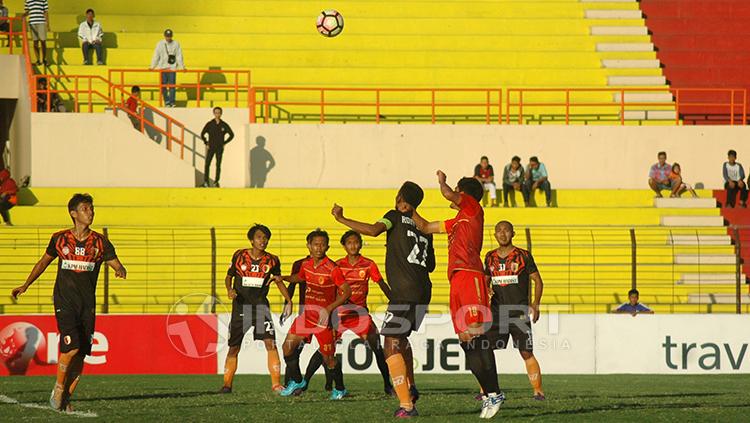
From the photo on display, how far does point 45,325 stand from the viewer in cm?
1995

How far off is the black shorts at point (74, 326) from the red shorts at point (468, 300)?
3.57 meters

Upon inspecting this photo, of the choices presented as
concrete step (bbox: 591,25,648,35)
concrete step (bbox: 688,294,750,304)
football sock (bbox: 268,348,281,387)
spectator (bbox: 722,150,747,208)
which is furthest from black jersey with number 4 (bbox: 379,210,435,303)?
concrete step (bbox: 591,25,648,35)

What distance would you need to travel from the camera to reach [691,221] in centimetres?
2614

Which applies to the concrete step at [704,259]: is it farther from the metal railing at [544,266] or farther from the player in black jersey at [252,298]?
the player in black jersey at [252,298]

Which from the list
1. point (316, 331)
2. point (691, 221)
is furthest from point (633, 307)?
point (316, 331)

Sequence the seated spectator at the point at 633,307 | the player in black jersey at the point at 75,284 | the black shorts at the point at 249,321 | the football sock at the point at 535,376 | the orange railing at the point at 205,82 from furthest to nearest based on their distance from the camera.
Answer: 1. the orange railing at the point at 205,82
2. the seated spectator at the point at 633,307
3. the black shorts at the point at 249,321
4. the football sock at the point at 535,376
5. the player in black jersey at the point at 75,284

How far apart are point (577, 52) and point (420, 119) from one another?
4.36 metres

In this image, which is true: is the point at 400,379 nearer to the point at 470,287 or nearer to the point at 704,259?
the point at 470,287

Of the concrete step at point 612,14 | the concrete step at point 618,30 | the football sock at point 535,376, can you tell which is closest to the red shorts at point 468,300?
the football sock at point 535,376

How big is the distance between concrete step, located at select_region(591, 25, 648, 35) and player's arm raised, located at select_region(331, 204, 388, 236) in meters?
21.6

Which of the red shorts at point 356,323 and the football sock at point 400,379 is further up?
the red shorts at point 356,323

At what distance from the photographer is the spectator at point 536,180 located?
26609 mm

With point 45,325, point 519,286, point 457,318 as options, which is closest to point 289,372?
point 519,286

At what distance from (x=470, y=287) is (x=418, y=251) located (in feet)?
2.13
